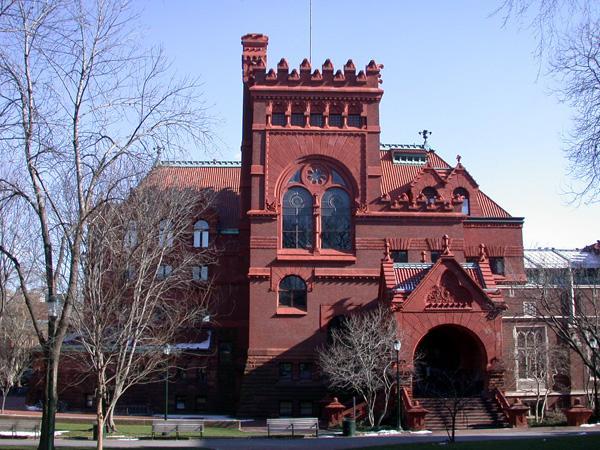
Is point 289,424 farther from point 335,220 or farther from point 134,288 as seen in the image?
point 335,220

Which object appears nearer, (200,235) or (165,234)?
(165,234)

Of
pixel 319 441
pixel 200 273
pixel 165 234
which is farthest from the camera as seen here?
pixel 200 273

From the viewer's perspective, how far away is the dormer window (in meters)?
52.6

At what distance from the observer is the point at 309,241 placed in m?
43.5

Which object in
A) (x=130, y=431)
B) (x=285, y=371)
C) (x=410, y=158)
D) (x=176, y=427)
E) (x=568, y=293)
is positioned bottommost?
(x=130, y=431)

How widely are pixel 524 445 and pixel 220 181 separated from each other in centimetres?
3490

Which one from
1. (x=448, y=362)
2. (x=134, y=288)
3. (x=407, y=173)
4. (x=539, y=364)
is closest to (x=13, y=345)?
(x=134, y=288)

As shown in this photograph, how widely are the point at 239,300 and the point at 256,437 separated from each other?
1512 centimetres

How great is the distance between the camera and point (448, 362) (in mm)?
40125

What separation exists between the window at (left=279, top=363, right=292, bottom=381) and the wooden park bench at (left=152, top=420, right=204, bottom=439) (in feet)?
34.5

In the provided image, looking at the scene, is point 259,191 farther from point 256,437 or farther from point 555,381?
point 555,381

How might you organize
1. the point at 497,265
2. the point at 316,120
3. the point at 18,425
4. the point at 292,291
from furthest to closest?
the point at 497,265
the point at 316,120
the point at 292,291
the point at 18,425

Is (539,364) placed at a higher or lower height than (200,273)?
lower

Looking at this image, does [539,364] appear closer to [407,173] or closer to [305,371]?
[305,371]
